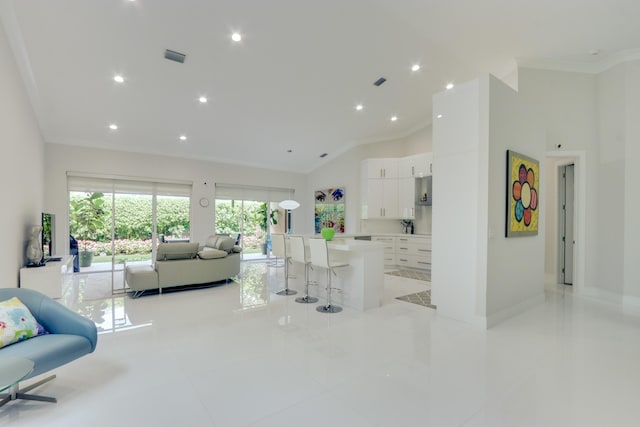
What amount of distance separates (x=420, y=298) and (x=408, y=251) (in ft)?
9.07

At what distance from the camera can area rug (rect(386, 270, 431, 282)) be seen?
6489mm

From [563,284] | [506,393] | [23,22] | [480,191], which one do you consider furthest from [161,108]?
[563,284]

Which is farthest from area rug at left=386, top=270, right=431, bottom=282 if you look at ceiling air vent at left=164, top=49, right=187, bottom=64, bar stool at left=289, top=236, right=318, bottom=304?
ceiling air vent at left=164, top=49, right=187, bottom=64

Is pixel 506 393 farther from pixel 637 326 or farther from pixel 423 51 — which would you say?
pixel 423 51

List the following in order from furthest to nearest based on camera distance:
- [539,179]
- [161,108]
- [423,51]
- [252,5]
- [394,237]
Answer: [394,237]
[161,108]
[423,51]
[539,179]
[252,5]

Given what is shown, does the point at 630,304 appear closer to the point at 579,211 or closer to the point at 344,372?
the point at 579,211

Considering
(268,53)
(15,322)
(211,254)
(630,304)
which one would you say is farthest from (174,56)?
(630,304)

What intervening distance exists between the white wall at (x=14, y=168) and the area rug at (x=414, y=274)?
6.63 meters

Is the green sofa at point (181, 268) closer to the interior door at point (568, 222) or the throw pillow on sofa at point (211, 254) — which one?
the throw pillow on sofa at point (211, 254)

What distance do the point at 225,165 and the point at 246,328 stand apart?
6439 mm

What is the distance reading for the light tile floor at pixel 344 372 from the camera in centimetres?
192

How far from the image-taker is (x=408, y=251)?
24.7 feet

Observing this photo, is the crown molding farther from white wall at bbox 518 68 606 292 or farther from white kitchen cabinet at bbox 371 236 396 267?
white kitchen cabinet at bbox 371 236 396 267

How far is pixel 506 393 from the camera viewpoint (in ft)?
7.12
